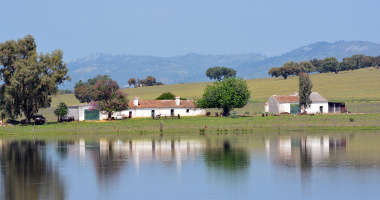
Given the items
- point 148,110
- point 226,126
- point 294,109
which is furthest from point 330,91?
point 226,126

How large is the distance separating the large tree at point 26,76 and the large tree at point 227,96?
29557 mm

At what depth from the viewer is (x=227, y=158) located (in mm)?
33000

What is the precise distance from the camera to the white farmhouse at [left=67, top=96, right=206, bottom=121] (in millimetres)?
85312

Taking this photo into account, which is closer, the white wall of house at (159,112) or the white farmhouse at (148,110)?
the white farmhouse at (148,110)

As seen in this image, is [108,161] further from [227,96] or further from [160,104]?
[160,104]

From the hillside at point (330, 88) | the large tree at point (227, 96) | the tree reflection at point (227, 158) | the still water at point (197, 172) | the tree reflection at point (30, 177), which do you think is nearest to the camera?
the still water at point (197, 172)

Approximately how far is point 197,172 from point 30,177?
10.7 metres

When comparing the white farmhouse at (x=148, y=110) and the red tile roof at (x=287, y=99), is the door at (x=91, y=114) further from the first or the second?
→ the red tile roof at (x=287, y=99)

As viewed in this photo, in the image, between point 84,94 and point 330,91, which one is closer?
point 330,91

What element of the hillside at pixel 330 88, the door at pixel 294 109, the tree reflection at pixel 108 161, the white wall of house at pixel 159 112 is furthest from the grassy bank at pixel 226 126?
the hillside at pixel 330 88

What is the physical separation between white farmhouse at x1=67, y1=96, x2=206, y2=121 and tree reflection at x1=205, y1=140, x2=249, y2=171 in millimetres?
48535

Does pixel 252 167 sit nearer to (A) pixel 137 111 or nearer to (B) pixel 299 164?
(B) pixel 299 164

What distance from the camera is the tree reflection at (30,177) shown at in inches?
848

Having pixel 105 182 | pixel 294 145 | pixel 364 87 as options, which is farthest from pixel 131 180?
pixel 364 87
